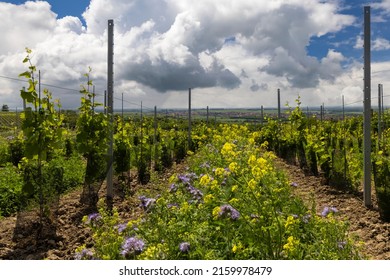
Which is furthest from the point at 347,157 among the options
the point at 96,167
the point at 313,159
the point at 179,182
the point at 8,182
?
the point at 8,182

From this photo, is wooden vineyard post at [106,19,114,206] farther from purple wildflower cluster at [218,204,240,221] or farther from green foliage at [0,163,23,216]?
purple wildflower cluster at [218,204,240,221]

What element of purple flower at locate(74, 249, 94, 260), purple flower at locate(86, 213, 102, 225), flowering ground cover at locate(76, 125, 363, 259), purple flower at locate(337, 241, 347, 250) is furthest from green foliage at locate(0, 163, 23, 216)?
purple flower at locate(337, 241, 347, 250)

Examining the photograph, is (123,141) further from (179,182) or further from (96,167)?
(179,182)

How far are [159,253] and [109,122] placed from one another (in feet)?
15.3

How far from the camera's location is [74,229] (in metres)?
5.73

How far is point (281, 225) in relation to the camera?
3.40 metres

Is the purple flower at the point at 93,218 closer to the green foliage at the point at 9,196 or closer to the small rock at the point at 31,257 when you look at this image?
the small rock at the point at 31,257

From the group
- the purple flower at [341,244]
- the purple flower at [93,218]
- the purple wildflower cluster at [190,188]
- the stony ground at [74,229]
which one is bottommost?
the stony ground at [74,229]

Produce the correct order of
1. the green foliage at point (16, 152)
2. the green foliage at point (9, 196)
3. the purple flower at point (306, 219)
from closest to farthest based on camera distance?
the purple flower at point (306, 219) → the green foliage at point (9, 196) → the green foliage at point (16, 152)

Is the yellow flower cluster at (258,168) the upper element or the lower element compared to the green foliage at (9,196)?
upper

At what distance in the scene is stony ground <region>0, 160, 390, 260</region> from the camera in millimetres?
4895

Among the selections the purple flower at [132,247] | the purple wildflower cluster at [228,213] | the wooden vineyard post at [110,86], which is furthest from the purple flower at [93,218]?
the wooden vineyard post at [110,86]

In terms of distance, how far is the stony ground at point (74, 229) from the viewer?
4.89 metres

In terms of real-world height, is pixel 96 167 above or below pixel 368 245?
A: above
